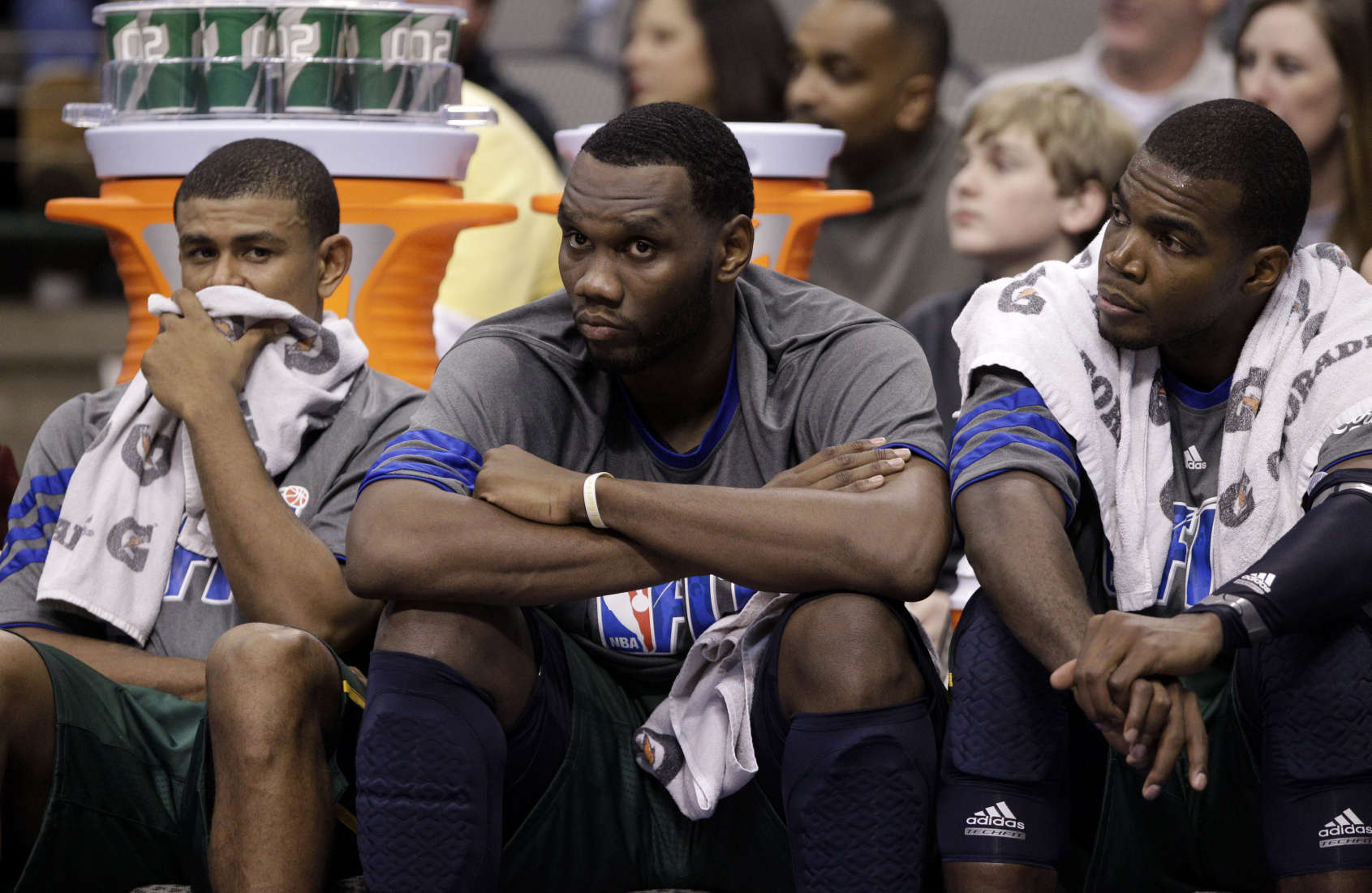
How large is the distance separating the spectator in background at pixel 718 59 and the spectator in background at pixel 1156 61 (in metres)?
0.63

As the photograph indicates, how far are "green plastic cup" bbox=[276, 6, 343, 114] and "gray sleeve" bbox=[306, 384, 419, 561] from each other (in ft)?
2.95

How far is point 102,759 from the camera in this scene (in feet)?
7.75

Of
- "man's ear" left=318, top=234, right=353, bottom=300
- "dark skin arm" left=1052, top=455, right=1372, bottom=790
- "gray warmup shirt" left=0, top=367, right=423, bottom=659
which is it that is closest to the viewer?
"dark skin arm" left=1052, top=455, right=1372, bottom=790

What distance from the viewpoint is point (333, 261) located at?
2865 millimetres

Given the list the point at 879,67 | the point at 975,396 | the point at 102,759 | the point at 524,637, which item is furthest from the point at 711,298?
the point at 879,67

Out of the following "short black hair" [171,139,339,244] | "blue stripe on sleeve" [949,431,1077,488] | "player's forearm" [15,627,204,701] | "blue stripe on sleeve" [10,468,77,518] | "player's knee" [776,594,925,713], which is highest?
"short black hair" [171,139,339,244]

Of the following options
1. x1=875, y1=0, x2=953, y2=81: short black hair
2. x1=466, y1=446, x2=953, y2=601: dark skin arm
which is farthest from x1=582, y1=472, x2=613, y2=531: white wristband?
x1=875, y1=0, x2=953, y2=81: short black hair

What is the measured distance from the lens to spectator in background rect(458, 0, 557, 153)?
4.98 metres

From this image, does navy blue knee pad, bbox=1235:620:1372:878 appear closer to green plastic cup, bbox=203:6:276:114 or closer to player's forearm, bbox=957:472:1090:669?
player's forearm, bbox=957:472:1090:669

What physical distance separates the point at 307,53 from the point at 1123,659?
2067 mm

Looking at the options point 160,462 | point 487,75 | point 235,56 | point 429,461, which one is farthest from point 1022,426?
point 487,75

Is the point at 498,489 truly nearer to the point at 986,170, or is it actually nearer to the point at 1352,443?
the point at 1352,443

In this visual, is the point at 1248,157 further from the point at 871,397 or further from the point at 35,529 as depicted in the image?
the point at 35,529

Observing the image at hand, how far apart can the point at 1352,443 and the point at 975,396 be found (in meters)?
0.50
